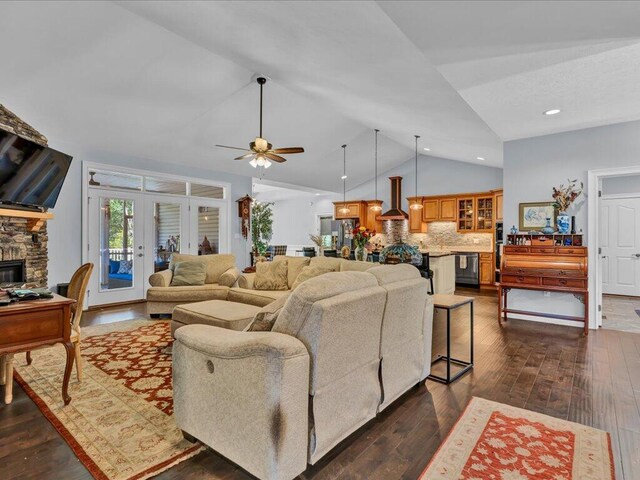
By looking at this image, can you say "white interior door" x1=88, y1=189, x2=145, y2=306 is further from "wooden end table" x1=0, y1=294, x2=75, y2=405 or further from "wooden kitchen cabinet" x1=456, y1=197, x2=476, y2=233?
"wooden kitchen cabinet" x1=456, y1=197, x2=476, y2=233

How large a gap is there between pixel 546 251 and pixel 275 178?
590cm

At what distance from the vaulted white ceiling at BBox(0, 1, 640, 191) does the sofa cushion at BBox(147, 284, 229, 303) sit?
254 centimetres

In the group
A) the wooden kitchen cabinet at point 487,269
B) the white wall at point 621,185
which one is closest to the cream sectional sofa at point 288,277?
the wooden kitchen cabinet at point 487,269

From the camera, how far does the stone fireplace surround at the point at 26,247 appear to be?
4.16 m

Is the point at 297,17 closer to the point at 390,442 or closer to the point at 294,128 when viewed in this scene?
the point at 390,442

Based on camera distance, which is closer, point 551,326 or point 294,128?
point 551,326

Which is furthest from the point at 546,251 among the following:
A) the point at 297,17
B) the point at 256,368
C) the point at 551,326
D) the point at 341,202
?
the point at 341,202

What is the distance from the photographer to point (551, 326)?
15.3 ft

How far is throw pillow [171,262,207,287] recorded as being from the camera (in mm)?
4965

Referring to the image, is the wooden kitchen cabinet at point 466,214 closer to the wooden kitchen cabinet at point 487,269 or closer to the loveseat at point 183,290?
the wooden kitchen cabinet at point 487,269

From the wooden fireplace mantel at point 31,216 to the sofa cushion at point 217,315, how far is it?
2265 mm

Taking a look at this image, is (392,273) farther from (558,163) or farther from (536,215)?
(558,163)

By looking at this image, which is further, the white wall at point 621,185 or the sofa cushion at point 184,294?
the white wall at point 621,185

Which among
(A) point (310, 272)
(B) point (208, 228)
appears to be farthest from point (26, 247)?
(A) point (310, 272)
